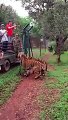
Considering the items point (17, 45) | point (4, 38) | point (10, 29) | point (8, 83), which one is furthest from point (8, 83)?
point (17, 45)

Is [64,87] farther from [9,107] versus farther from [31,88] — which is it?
[9,107]

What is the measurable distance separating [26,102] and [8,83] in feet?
7.49

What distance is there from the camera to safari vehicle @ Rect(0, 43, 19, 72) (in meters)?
12.9

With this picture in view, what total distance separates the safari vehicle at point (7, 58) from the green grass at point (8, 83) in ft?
1.05

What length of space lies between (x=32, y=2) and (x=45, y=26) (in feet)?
12.5

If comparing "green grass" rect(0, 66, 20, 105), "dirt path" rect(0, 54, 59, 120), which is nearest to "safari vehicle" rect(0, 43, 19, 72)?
"green grass" rect(0, 66, 20, 105)

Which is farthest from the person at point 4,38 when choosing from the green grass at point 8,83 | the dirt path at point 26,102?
the dirt path at point 26,102

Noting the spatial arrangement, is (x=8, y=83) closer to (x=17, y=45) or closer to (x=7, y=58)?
(x=7, y=58)

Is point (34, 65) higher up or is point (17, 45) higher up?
point (17, 45)

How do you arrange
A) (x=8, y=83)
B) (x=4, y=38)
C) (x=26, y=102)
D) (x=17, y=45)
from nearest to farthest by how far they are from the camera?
(x=26, y=102) < (x=8, y=83) < (x=4, y=38) < (x=17, y=45)

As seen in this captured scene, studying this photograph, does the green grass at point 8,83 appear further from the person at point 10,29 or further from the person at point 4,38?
the person at point 10,29

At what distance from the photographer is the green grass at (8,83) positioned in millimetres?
9508

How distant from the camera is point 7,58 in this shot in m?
13.5

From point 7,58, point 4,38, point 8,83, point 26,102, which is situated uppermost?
point 4,38
